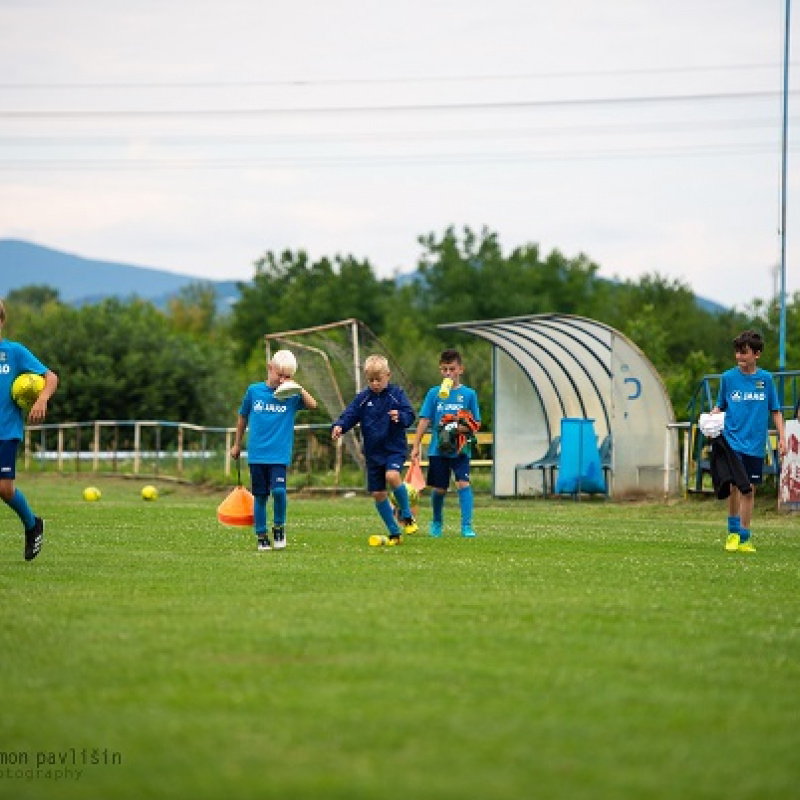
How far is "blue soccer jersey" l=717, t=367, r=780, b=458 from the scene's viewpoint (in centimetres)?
1620

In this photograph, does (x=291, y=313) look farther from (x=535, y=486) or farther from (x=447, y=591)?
(x=447, y=591)

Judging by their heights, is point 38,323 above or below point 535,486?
above

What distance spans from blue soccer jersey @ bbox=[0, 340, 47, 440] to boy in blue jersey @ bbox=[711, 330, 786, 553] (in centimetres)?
649

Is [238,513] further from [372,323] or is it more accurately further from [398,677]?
[372,323]

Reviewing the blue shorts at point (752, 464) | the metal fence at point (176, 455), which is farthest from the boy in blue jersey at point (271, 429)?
the metal fence at point (176, 455)

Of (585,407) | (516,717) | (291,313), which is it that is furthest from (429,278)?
(516,717)

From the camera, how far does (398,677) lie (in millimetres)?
7738

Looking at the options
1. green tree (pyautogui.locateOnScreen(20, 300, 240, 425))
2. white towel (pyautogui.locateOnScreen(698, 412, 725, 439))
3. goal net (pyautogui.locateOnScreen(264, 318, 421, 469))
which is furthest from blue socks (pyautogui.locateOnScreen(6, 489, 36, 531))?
green tree (pyautogui.locateOnScreen(20, 300, 240, 425))

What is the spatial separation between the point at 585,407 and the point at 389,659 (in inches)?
981

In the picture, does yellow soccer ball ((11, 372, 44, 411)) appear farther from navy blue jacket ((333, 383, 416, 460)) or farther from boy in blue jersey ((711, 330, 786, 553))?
boy in blue jersey ((711, 330, 786, 553))

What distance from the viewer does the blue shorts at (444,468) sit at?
59.5ft

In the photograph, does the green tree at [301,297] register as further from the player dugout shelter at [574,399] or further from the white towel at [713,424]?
the white towel at [713,424]

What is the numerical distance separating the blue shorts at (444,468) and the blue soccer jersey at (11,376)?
545cm

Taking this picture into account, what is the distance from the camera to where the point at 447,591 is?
37.6 ft
